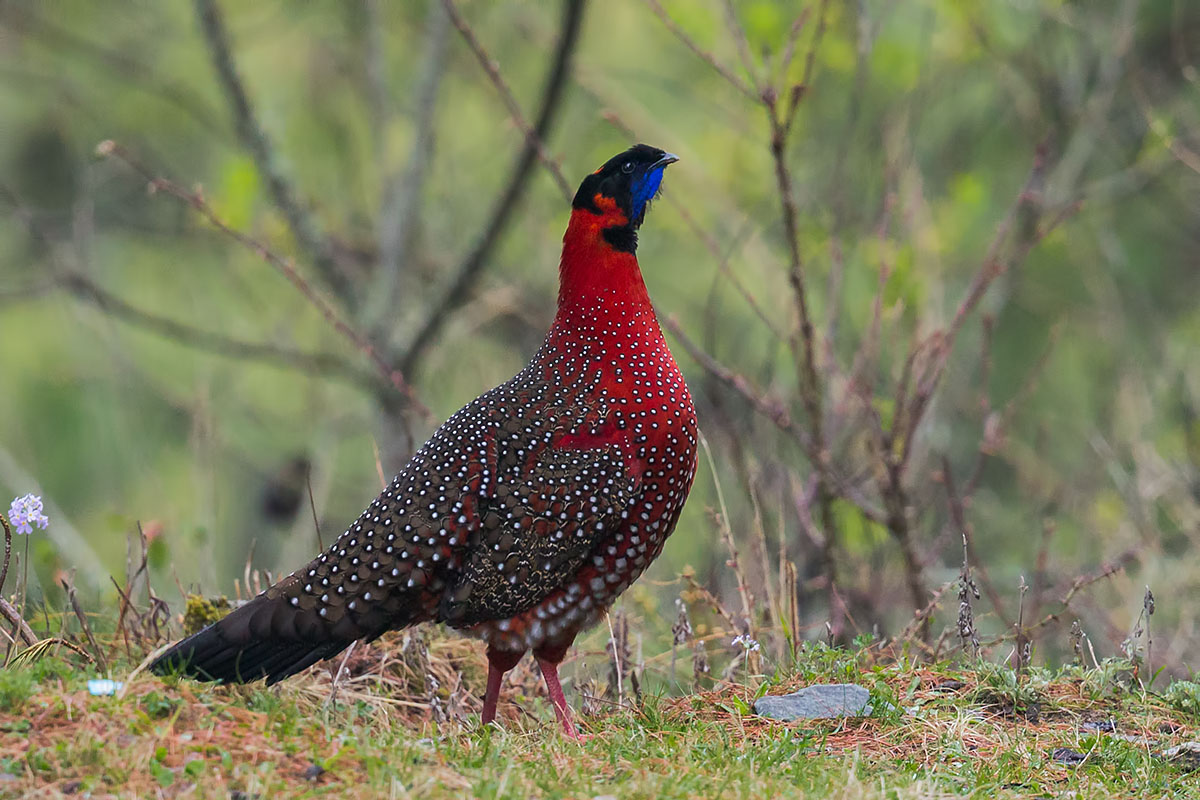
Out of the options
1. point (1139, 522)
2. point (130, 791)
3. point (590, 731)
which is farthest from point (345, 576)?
point (1139, 522)

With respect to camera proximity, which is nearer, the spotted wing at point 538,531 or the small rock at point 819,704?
the small rock at point 819,704

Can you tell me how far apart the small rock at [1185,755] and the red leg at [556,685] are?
182cm

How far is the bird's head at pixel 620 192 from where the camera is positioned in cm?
495

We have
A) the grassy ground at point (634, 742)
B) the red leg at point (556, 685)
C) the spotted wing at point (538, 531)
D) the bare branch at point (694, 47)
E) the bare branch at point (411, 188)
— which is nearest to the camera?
the grassy ground at point (634, 742)

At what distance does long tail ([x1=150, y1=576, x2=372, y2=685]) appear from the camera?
4148 millimetres

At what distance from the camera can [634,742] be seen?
4.02m

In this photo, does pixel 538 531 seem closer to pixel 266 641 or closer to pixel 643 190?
pixel 266 641

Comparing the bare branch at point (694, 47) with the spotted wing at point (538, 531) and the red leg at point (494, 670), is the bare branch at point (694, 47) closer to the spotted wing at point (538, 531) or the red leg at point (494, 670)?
the spotted wing at point (538, 531)

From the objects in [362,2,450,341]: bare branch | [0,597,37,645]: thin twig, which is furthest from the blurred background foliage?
[0,597,37,645]: thin twig

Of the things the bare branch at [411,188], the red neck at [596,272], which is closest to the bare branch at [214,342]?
the bare branch at [411,188]

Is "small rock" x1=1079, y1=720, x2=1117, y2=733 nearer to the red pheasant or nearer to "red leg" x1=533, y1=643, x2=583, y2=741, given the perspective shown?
the red pheasant

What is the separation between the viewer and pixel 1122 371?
432 inches

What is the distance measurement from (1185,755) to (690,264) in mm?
9360

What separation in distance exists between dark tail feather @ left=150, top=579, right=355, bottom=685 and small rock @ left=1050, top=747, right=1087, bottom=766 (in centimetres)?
226
